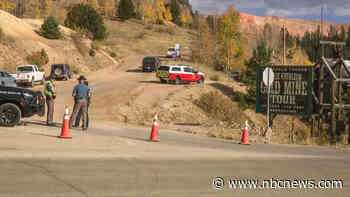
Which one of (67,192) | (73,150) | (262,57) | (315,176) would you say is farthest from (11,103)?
(262,57)

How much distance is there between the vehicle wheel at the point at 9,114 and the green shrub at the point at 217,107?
21945 millimetres

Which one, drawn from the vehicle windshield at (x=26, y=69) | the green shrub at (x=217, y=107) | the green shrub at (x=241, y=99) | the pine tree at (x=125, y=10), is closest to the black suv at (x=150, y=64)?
the green shrub at (x=241, y=99)

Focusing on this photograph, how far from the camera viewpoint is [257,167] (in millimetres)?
11828

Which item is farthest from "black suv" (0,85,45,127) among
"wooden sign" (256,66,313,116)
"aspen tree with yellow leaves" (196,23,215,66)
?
"aspen tree with yellow leaves" (196,23,215,66)

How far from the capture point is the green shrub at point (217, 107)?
3794cm

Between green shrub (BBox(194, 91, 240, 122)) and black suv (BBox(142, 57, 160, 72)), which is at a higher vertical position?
black suv (BBox(142, 57, 160, 72))

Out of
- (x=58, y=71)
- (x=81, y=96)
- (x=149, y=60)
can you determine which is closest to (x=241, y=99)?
(x=58, y=71)

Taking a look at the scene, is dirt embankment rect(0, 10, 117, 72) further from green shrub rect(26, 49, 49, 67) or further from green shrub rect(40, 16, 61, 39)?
green shrub rect(40, 16, 61, 39)

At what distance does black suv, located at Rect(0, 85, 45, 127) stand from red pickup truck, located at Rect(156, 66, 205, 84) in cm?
2911

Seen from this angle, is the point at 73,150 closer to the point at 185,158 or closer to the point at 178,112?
the point at 185,158

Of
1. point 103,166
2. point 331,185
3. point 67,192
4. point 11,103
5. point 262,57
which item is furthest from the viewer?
point 262,57

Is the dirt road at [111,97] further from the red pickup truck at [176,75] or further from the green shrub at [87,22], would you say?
the green shrub at [87,22]

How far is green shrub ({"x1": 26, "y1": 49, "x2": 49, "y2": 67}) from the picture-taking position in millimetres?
58300

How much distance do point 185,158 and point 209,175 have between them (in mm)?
2738
